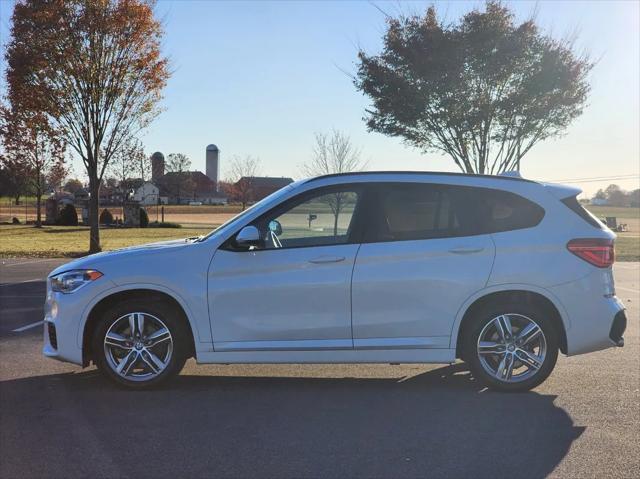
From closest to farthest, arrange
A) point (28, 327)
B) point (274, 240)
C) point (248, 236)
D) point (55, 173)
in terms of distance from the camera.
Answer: point (248, 236) → point (274, 240) → point (28, 327) → point (55, 173)

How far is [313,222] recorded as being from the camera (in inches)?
209

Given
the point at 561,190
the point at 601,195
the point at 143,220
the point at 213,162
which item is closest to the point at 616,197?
the point at 601,195

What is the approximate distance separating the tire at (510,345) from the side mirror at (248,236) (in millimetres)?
1859

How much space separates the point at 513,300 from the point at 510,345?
14.6 inches

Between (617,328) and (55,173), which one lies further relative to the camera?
(55,173)

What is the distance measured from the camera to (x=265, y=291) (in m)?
5.01

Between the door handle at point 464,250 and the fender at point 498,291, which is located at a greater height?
the door handle at point 464,250

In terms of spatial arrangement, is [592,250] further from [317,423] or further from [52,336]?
[52,336]

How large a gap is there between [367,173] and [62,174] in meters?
37.3

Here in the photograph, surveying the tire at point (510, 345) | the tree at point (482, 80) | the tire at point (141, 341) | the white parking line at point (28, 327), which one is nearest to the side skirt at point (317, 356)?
the tire at point (141, 341)

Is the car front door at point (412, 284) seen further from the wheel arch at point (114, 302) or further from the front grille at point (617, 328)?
the wheel arch at point (114, 302)

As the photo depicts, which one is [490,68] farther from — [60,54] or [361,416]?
[361,416]

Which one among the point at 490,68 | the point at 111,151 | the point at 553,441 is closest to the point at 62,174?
the point at 111,151

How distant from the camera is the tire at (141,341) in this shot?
507 centimetres
